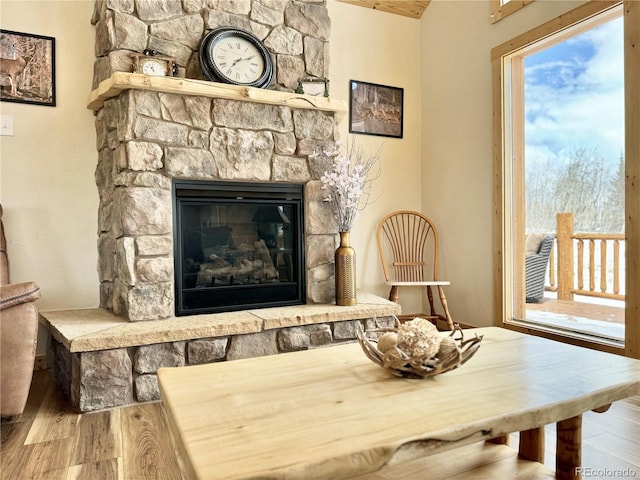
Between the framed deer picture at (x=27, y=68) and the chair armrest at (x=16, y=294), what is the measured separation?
1.48m

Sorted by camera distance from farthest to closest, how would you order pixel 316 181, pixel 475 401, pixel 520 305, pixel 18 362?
pixel 520 305, pixel 316 181, pixel 18 362, pixel 475 401

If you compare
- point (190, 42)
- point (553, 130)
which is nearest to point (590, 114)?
point (553, 130)

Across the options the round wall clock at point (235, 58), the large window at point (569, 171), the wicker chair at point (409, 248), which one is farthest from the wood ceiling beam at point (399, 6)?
the wicker chair at point (409, 248)

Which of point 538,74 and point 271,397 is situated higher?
point 538,74

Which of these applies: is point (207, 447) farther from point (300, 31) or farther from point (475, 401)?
point (300, 31)

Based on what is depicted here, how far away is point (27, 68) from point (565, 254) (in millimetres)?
3961

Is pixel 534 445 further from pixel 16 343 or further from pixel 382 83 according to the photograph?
pixel 382 83

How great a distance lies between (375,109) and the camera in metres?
4.03

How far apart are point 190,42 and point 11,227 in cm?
158

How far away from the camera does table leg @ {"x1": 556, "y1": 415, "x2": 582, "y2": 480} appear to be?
59.7 inches

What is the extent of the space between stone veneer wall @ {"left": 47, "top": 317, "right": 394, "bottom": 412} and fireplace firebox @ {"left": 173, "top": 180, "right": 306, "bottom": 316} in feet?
1.18

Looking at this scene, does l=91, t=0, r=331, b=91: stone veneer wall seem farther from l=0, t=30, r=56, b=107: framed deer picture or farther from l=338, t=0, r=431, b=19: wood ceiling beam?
l=338, t=0, r=431, b=19: wood ceiling beam

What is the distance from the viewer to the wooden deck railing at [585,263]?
3281 millimetres

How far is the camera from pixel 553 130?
3.26 m
